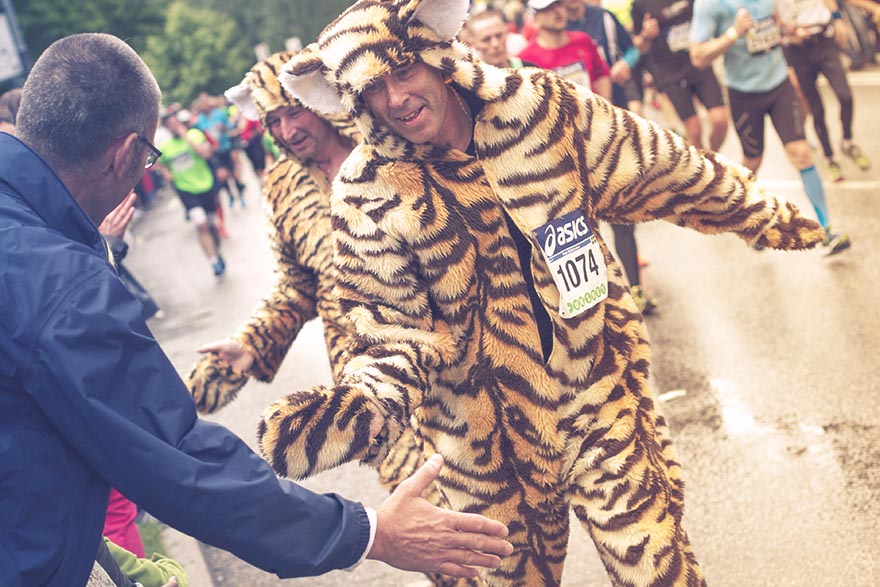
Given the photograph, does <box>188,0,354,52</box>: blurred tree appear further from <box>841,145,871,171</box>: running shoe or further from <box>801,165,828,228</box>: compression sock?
<box>801,165,828,228</box>: compression sock

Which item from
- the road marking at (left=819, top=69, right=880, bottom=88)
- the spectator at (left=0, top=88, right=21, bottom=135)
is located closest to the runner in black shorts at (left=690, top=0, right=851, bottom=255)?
the spectator at (left=0, top=88, right=21, bottom=135)

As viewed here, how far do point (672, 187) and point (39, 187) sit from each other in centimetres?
185

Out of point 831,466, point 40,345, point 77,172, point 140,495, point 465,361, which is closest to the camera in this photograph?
point 40,345

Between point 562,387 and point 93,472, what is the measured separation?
1.38 m

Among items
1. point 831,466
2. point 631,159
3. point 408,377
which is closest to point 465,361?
point 408,377

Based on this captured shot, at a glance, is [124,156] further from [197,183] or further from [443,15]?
[197,183]

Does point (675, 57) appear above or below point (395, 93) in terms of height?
below

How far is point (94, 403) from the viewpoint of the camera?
204cm

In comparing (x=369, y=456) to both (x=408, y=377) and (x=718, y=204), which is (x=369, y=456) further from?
(x=718, y=204)

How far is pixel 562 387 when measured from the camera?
307 centimetres

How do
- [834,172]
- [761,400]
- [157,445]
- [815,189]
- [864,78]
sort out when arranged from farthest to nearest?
[864,78] → [834,172] → [815,189] → [761,400] → [157,445]

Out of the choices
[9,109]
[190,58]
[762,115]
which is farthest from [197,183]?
[190,58]

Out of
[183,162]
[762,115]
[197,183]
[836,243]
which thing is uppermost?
[762,115]

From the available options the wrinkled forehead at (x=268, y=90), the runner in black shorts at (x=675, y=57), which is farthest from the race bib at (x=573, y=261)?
the runner in black shorts at (x=675, y=57)
